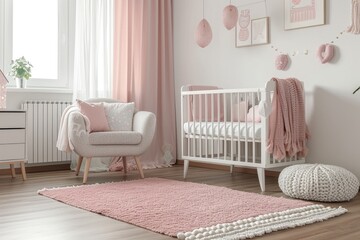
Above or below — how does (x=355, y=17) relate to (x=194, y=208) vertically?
above

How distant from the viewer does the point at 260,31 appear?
12.7ft

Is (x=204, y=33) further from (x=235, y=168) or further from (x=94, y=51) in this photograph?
(x=235, y=168)

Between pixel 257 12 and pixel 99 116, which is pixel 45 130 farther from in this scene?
pixel 257 12

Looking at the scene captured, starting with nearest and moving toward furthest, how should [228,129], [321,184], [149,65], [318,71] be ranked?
[321,184] < [228,129] < [318,71] < [149,65]

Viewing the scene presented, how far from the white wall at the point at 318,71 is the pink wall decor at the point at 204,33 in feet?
0.51

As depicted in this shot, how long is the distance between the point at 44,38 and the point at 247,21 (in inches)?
78.0

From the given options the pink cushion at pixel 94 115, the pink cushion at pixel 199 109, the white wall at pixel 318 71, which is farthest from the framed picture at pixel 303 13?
the pink cushion at pixel 94 115

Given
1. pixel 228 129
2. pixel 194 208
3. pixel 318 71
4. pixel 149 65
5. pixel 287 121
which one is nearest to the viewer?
pixel 194 208

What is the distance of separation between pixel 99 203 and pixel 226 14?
7.02 feet

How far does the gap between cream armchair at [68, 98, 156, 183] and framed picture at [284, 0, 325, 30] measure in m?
1.41

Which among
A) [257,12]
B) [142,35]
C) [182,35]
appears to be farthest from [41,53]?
[257,12]

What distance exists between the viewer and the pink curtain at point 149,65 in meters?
A: 4.45

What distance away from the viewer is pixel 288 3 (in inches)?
144

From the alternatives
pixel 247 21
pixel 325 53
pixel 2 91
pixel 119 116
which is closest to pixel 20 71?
pixel 2 91
